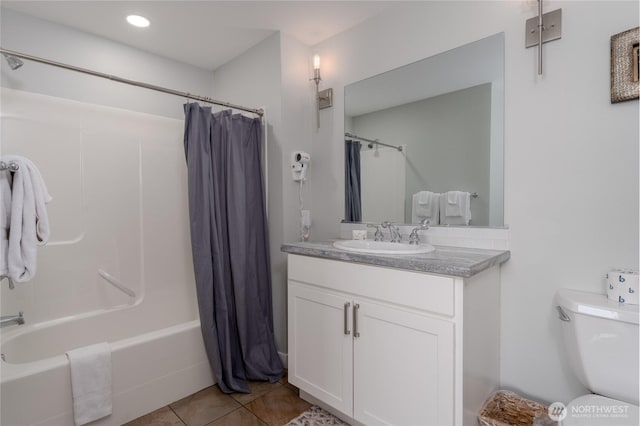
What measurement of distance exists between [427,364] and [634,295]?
778 mm

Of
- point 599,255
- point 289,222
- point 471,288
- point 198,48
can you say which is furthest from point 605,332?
point 198,48

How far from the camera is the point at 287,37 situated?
7.45 ft

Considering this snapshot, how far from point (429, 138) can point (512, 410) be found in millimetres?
1376

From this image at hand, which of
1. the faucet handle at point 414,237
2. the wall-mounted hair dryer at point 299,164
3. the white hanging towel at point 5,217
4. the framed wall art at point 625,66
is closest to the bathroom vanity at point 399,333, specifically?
the faucet handle at point 414,237

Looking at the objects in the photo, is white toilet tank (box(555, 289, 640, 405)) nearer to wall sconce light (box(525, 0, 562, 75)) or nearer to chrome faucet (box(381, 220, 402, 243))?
chrome faucet (box(381, 220, 402, 243))

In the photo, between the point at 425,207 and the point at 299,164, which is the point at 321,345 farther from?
the point at 299,164

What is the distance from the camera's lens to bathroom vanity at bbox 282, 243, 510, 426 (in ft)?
4.12

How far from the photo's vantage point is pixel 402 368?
138cm

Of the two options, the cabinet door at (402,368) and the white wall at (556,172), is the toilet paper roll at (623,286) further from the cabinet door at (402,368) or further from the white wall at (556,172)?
the cabinet door at (402,368)

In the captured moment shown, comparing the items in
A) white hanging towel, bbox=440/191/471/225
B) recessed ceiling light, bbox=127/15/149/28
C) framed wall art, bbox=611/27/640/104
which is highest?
recessed ceiling light, bbox=127/15/149/28

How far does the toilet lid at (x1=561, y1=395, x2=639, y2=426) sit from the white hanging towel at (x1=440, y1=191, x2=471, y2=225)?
0.85 metres

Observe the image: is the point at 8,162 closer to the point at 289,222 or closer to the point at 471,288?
the point at 289,222

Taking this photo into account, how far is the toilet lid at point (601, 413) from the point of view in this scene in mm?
1021

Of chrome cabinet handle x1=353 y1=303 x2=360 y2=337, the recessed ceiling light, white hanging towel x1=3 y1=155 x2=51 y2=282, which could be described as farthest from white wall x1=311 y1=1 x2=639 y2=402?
white hanging towel x1=3 y1=155 x2=51 y2=282
